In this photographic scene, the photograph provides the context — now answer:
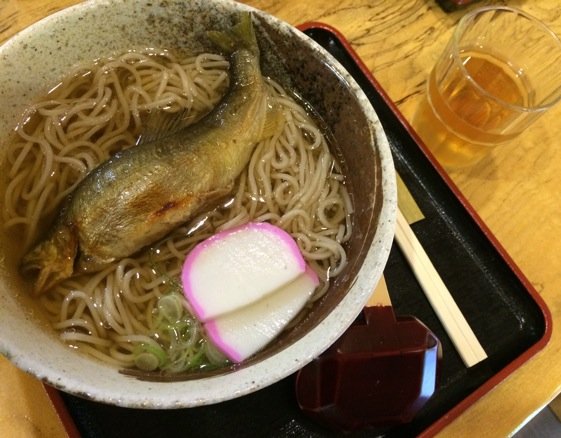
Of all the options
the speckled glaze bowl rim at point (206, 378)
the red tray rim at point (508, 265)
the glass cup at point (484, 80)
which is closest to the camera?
the speckled glaze bowl rim at point (206, 378)

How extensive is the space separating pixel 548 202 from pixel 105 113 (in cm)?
135

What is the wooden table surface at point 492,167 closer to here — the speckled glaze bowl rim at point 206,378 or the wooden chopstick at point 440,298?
the wooden chopstick at point 440,298

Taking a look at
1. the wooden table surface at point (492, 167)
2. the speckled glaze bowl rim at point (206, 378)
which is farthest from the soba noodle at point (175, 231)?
the wooden table surface at point (492, 167)

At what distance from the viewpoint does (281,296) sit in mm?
1152

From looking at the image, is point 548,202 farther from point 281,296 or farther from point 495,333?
point 281,296

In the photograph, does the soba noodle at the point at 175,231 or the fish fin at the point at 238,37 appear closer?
the soba noodle at the point at 175,231

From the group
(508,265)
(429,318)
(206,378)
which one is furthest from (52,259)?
(508,265)

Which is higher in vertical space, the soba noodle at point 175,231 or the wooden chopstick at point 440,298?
the soba noodle at point 175,231

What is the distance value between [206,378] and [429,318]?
2.09ft

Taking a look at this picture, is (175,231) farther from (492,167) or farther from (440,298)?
(492,167)

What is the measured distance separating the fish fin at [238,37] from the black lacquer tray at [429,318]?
1.26 feet

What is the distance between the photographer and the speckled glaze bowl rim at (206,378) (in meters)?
0.86

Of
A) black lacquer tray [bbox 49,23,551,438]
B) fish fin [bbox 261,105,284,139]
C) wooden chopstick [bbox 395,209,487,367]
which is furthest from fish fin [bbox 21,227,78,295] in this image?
wooden chopstick [bbox 395,209,487,367]

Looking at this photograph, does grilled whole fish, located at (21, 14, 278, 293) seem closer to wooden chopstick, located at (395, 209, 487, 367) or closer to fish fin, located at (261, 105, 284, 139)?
fish fin, located at (261, 105, 284, 139)
